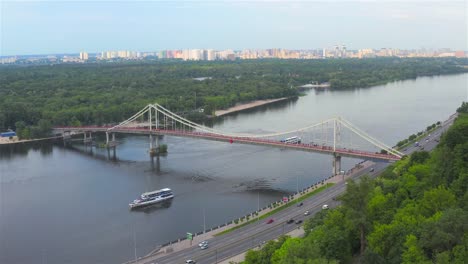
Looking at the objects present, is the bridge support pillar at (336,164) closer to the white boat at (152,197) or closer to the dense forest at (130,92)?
the white boat at (152,197)

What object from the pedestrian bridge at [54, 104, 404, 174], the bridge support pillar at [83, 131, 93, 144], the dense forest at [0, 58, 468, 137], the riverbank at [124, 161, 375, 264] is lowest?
the riverbank at [124, 161, 375, 264]

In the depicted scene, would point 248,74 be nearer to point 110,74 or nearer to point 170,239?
point 110,74

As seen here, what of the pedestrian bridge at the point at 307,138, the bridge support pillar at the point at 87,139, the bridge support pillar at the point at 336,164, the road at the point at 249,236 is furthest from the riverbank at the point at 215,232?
the bridge support pillar at the point at 87,139

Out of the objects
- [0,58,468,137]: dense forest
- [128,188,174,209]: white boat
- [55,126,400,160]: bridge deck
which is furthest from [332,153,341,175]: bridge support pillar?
[0,58,468,137]: dense forest

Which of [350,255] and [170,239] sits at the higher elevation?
[350,255]

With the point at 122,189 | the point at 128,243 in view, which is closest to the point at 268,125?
the point at 122,189

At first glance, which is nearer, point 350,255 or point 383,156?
point 350,255

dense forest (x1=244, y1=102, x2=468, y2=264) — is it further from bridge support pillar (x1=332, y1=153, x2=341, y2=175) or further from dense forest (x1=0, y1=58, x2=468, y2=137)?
dense forest (x1=0, y1=58, x2=468, y2=137)

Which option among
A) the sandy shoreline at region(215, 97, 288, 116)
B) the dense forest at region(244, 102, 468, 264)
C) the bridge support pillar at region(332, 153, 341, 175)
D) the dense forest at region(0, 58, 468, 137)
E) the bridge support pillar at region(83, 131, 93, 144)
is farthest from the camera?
the sandy shoreline at region(215, 97, 288, 116)
